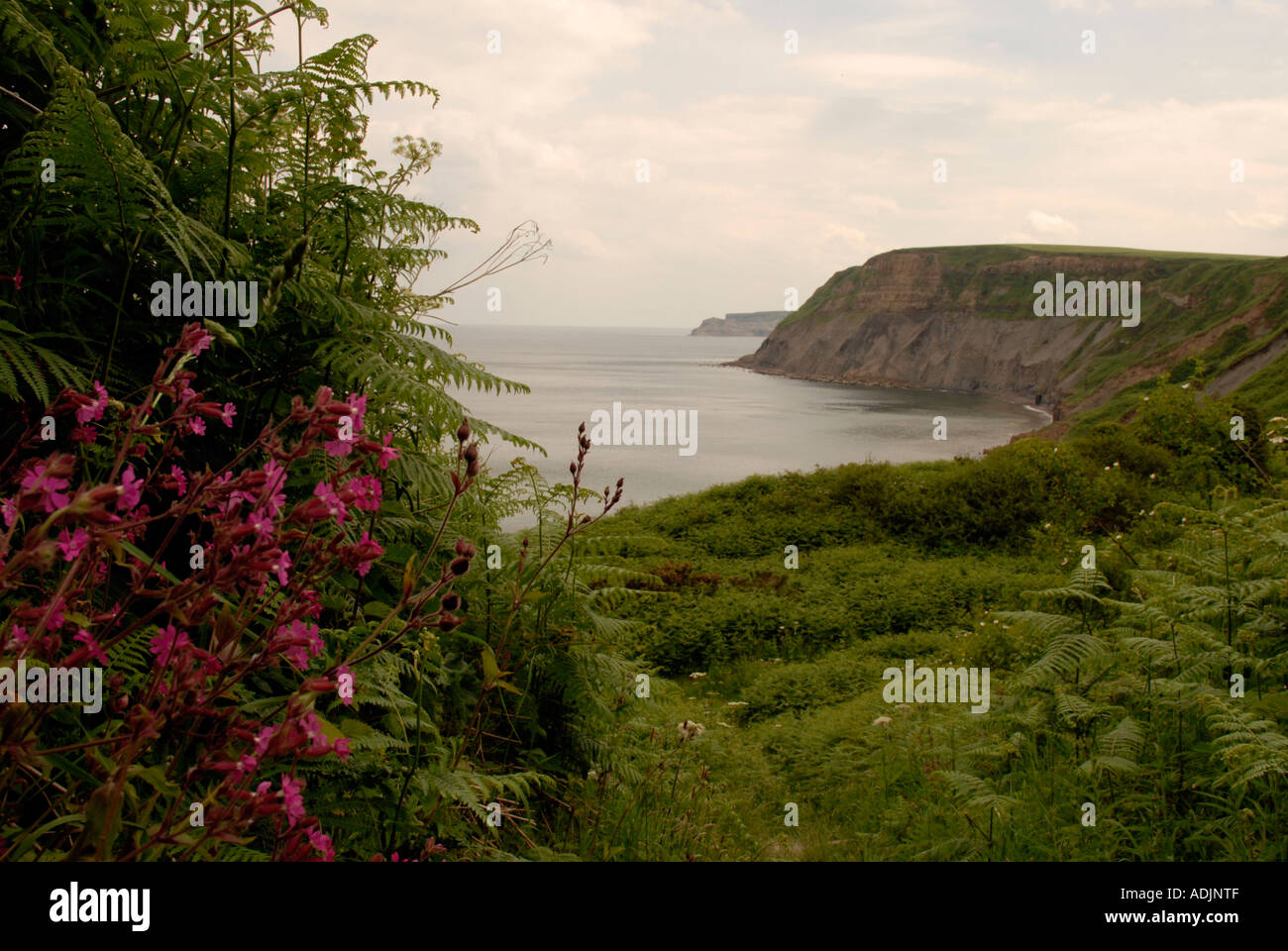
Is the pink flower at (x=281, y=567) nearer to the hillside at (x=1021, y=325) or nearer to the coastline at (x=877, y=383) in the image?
the hillside at (x=1021, y=325)

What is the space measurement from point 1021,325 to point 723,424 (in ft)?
181

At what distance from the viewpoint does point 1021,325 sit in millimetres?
81062

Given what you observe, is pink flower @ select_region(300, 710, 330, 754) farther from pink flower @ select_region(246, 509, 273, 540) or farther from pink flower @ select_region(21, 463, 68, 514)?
pink flower @ select_region(21, 463, 68, 514)

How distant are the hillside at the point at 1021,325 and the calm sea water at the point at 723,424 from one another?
7311mm

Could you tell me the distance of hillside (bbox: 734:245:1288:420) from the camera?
53719 mm

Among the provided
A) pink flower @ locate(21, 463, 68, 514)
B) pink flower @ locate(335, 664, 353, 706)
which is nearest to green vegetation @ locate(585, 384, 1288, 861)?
pink flower @ locate(335, 664, 353, 706)

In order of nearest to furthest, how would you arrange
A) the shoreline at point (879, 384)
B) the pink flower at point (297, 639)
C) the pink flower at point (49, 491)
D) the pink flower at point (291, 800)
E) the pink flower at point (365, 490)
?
the pink flower at point (49, 491) → the pink flower at point (291, 800) → the pink flower at point (297, 639) → the pink flower at point (365, 490) → the shoreline at point (879, 384)

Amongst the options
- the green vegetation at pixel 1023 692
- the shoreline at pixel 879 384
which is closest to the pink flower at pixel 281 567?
the green vegetation at pixel 1023 692

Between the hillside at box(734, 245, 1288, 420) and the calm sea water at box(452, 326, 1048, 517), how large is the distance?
7.31 metres

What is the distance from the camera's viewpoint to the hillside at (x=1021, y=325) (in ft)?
176

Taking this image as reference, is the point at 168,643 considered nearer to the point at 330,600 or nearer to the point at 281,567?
the point at 281,567

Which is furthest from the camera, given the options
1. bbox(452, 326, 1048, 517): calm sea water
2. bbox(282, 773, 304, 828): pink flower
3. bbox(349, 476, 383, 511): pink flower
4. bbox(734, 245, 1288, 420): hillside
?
bbox(734, 245, 1288, 420): hillside
